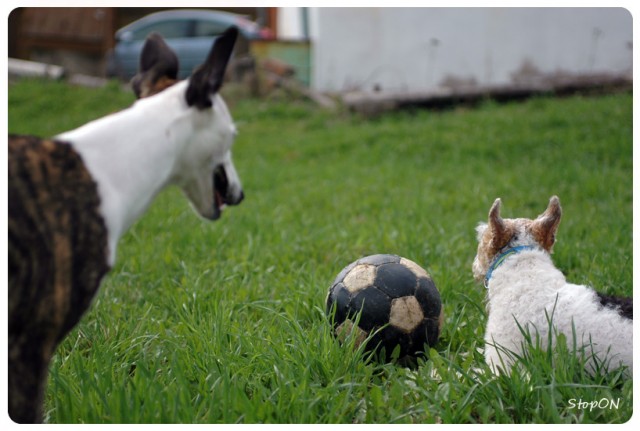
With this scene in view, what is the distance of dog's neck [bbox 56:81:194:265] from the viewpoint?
83.8 inches

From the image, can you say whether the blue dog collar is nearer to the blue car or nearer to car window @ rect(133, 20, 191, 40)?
the blue car

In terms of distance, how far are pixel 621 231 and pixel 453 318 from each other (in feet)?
8.61

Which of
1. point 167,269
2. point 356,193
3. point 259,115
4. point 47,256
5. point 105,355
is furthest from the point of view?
point 259,115

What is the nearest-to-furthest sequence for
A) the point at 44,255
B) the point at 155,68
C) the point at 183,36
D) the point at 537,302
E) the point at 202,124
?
1. the point at 44,255
2. the point at 202,124
3. the point at 155,68
4. the point at 537,302
5. the point at 183,36

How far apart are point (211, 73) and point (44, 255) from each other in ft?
2.77

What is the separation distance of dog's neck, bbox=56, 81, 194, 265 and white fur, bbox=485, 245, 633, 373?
1757 millimetres

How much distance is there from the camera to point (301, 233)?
5.80m

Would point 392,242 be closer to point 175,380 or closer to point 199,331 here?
point 199,331

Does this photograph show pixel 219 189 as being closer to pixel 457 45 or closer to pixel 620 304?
pixel 620 304

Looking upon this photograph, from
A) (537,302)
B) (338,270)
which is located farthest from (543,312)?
(338,270)

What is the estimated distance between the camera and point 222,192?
2.51 m

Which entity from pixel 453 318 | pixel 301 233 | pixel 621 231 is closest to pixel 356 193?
pixel 301 233

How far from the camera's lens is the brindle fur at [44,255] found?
1965 millimetres

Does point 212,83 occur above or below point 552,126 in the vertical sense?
above
